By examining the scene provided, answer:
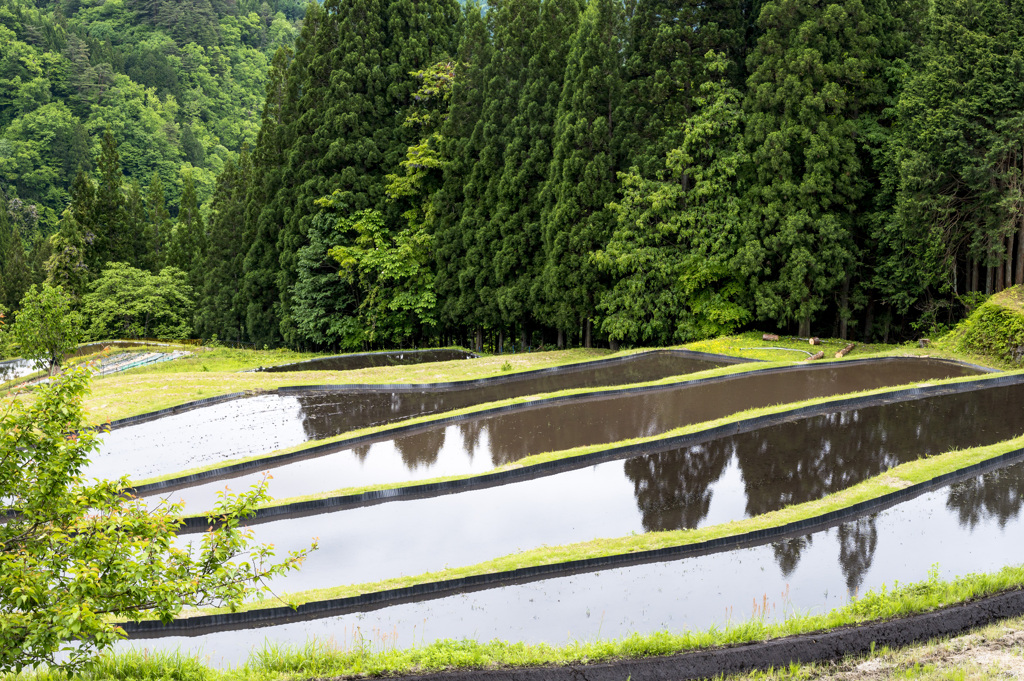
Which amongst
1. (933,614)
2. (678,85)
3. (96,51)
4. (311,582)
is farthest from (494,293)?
(96,51)

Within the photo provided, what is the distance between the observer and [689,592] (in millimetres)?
10242

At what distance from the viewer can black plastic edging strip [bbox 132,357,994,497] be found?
595 inches

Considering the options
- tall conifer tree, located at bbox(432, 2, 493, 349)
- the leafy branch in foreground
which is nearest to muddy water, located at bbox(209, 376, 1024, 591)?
the leafy branch in foreground

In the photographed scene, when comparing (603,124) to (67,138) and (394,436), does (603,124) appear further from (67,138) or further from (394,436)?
(67,138)

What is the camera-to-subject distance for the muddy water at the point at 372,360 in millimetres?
29562

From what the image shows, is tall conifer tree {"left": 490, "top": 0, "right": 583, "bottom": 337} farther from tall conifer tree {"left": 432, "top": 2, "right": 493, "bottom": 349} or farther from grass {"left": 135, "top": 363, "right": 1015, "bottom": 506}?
grass {"left": 135, "top": 363, "right": 1015, "bottom": 506}

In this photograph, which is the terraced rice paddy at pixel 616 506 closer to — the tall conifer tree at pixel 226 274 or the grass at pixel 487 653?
the grass at pixel 487 653

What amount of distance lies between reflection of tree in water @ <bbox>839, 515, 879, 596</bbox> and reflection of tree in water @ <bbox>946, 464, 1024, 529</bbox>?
52.0 inches

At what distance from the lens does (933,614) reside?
8938mm

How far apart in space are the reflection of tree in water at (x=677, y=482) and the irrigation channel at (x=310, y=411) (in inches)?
250

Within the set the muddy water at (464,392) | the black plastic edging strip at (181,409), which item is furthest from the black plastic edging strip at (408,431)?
the black plastic edging strip at (181,409)

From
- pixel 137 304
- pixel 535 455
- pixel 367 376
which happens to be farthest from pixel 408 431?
pixel 137 304

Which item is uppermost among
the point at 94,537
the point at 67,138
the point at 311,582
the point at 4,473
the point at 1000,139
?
the point at 67,138

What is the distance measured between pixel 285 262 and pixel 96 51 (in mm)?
61704
